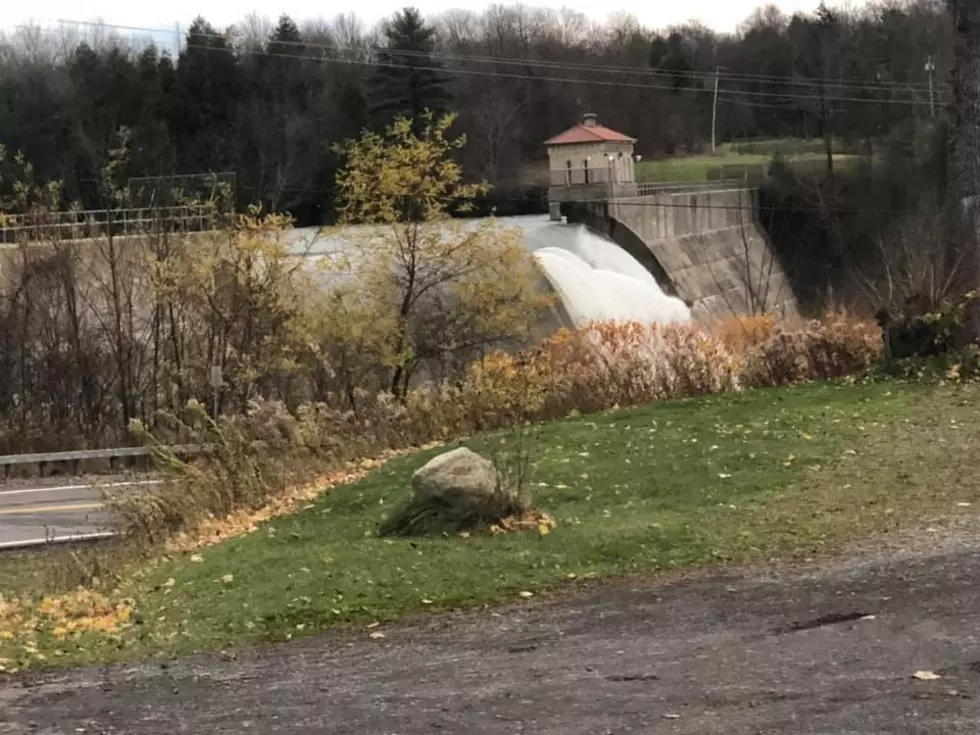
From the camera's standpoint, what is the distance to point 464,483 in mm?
7785

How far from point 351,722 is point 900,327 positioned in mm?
10393

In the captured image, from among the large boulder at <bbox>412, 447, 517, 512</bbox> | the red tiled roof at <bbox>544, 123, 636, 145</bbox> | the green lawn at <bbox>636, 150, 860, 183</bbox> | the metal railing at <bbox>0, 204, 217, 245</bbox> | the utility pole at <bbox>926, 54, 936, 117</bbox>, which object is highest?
the utility pole at <bbox>926, 54, 936, 117</bbox>

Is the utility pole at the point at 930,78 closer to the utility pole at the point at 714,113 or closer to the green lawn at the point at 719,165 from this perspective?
the green lawn at the point at 719,165

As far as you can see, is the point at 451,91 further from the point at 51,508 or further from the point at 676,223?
the point at 51,508

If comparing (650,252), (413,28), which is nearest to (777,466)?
(650,252)

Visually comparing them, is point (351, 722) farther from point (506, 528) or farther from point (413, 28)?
point (413, 28)

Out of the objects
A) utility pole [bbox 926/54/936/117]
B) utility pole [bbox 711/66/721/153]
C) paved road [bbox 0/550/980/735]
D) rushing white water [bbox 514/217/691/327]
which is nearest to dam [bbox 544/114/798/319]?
rushing white water [bbox 514/217/691/327]

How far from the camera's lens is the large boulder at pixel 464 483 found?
7.78 metres

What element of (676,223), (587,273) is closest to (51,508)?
(587,273)

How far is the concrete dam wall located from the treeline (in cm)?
1012

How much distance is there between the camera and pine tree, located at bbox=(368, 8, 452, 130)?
55344mm

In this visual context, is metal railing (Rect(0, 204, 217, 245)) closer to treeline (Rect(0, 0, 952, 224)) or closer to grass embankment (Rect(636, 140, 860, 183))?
treeline (Rect(0, 0, 952, 224))

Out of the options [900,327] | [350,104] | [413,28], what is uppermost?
[413,28]

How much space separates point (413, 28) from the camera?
198 feet
